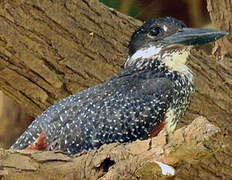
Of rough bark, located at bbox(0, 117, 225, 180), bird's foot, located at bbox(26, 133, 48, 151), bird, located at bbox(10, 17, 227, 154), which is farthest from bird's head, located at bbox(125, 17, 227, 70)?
rough bark, located at bbox(0, 117, 225, 180)

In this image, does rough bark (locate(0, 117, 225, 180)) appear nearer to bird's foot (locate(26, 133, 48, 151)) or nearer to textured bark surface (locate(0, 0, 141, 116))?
bird's foot (locate(26, 133, 48, 151))

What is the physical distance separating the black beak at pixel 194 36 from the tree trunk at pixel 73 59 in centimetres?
67

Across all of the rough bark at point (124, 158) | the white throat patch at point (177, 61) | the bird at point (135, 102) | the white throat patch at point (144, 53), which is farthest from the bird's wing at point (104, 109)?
the rough bark at point (124, 158)

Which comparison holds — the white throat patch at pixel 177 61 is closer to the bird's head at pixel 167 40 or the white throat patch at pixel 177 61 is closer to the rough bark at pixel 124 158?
the bird's head at pixel 167 40

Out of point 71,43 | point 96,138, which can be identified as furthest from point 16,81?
point 96,138

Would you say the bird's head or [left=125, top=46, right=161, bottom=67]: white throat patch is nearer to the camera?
the bird's head

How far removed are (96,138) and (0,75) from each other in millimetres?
1198

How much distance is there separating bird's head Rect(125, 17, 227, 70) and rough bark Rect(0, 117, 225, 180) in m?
1.39

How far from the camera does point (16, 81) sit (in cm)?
531

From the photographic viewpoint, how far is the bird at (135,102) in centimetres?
439

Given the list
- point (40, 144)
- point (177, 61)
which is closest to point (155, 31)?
point (177, 61)

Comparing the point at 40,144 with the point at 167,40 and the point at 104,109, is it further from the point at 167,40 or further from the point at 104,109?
the point at 167,40

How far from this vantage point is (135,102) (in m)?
4.54

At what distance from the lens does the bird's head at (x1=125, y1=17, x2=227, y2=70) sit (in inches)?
192
